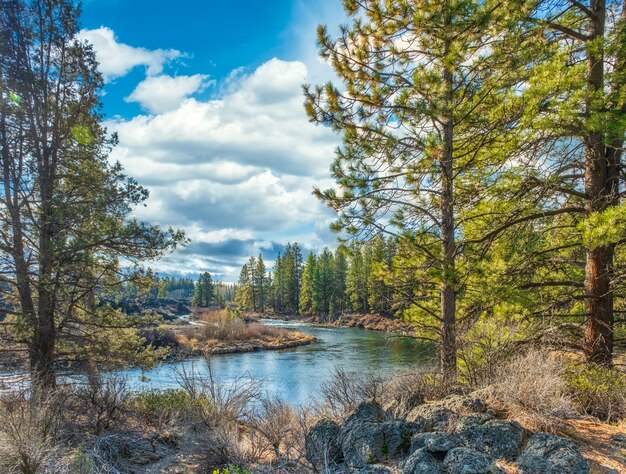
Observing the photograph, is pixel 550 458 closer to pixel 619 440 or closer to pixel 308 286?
pixel 619 440

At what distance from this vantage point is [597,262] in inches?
243

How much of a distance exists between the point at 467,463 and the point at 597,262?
438cm

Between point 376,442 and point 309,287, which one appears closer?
Result: point 376,442

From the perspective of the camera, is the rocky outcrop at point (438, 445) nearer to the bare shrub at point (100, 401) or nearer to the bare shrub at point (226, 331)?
the bare shrub at point (100, 401)

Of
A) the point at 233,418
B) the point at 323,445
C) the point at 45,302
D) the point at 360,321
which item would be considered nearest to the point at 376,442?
the point at 323,445

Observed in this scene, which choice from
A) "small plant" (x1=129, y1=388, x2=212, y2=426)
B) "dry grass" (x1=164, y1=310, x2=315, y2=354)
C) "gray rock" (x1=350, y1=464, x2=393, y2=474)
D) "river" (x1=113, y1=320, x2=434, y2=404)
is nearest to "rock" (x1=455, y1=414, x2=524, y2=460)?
"gray rock" (x1=350, y1=464, x2=393, y2=474)

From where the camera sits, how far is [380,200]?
→ 7.50 m

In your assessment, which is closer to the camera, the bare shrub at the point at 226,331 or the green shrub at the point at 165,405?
the green shrub at the point at 165,405

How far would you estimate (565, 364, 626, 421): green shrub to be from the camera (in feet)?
16.7

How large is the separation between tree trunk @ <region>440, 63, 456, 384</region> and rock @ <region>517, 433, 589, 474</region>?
2441 millimetres

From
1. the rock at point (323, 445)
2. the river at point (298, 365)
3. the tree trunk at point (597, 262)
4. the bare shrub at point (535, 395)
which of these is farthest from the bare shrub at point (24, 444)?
the river at point (298, 365)

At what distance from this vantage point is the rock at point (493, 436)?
394 cm

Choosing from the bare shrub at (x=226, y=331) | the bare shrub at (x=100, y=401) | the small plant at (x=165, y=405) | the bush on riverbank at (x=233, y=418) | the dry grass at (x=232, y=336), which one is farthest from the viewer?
the bare shrub at (x=226, y=331)

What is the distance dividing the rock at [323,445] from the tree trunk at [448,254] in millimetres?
2155
